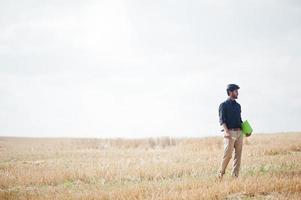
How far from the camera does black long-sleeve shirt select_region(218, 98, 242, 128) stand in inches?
502

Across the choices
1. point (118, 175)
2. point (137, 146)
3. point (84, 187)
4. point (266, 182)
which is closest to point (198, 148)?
point (137, 146)

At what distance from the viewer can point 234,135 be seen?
12.7 m

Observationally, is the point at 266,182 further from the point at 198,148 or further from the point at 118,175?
the point at 198,148

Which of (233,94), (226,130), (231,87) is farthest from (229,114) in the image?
(231,87)

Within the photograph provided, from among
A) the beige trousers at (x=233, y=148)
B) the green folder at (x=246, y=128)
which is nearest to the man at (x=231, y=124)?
the beige trousers at (x=233, y=148)

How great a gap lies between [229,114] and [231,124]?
0.31m

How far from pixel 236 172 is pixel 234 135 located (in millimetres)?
1111

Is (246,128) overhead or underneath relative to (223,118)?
Answer: underneath

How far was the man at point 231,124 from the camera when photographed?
12688 millimetres

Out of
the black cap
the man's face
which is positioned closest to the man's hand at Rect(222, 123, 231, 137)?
the man's face

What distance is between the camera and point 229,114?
41.9 ft

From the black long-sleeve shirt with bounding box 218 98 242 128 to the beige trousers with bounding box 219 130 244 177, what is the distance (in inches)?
9.5

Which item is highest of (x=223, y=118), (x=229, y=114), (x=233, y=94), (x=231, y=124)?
(x=233, y=94)

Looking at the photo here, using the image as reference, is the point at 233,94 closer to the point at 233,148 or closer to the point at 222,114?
the point at 222,114
